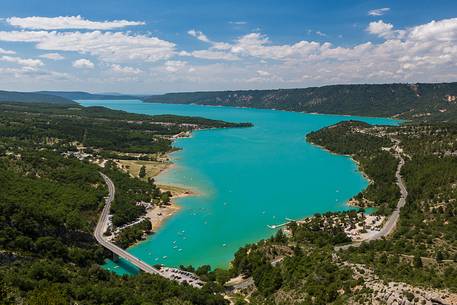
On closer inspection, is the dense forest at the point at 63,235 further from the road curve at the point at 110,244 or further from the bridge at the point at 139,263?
the bridge at the point at 139,263

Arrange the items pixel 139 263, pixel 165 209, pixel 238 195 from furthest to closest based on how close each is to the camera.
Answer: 1. pixel 238 195
2. pixel 165 209
3. pixel 139 263

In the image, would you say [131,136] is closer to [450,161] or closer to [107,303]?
[450,161]

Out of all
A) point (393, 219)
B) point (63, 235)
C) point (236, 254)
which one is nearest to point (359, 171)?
point (393, 219)

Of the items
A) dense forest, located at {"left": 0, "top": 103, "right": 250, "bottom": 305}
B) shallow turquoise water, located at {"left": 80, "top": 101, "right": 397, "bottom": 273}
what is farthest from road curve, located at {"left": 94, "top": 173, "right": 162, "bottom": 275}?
shallow turquoise water, located at {"left": 80, "top": 101, "right": 397, "bottom": 273}

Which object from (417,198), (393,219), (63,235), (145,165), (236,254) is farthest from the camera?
(145,165)

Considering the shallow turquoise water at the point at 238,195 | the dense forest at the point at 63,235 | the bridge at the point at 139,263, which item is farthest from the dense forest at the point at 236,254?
Result: the shallow turquoise water at the point at 238,195

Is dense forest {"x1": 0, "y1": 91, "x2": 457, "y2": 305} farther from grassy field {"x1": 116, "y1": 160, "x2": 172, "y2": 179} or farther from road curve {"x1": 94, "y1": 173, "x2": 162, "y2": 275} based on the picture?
grassy field {"x1": 116, "y1": 160, "x2": 172, "y2": 179}

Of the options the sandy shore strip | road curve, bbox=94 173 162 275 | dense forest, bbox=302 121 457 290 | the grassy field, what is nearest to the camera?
dense forest, bbox=302 121 457 290

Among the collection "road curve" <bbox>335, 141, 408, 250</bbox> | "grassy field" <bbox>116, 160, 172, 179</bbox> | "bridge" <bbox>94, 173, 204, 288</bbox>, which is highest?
"grassy field" <bbox>116, 160, 172, 179</bbox>

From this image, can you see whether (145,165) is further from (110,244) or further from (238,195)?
(110,244)
